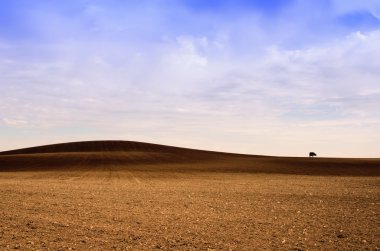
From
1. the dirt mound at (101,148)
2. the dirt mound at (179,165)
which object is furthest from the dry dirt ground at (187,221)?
the dirt mound at (101,148)

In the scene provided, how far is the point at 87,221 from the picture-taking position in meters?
14.6

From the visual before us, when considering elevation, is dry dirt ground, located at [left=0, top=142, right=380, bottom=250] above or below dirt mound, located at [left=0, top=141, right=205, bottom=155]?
below

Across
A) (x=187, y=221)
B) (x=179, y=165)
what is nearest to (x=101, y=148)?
(x=179, y=165)

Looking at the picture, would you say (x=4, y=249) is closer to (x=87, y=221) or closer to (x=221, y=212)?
(x=87, y=221)

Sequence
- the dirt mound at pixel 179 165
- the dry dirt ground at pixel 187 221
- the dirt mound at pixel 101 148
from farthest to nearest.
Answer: the dirt mound at pixel 101 148 → the dirt mound at pixel 179 165 → the dry dirt ground at pixel 187 221

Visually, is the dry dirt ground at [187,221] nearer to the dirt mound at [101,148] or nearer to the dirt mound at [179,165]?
the dirt mound at [179,165]

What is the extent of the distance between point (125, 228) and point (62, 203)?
22.0 feet

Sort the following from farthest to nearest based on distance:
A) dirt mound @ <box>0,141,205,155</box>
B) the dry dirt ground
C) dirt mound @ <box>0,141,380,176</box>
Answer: dirt mound @ <box>0,141,205,155</box>
dirt mound @ <box>0,141,380,176</box>
the dry dirt ground

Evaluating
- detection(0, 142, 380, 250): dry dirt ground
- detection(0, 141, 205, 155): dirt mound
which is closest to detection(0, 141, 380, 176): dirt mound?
detection(0, 141, 205, 155): dirt mound

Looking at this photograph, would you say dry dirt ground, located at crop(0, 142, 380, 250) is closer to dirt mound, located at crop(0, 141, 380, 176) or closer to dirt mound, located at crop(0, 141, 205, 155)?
dirt mound, located at crop(0, 141, 380, 176)

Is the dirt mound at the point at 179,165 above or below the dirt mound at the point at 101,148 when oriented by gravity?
below

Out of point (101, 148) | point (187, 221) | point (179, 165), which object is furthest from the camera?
point (101, 148)

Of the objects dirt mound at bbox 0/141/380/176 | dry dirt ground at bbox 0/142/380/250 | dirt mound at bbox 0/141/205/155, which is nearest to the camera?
dry dirt ground at bbox 0/142/380/250

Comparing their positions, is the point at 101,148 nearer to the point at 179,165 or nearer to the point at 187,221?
the point at 179,165
